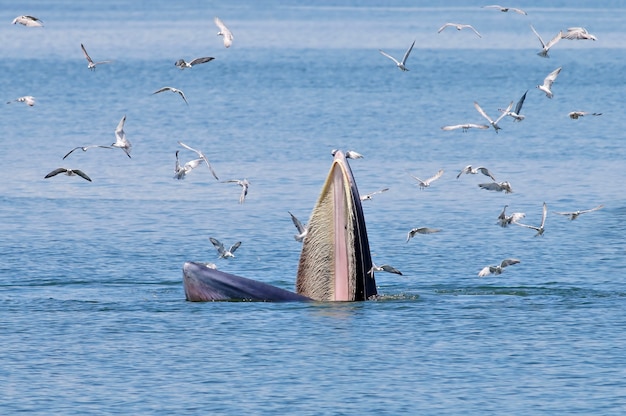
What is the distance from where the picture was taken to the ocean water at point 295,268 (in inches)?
1184

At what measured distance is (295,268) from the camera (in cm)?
→ 4150

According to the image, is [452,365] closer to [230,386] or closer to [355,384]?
[355,384]

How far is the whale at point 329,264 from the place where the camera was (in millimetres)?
31656

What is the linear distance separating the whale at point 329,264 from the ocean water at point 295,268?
1.61 ft

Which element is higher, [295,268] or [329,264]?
[329,264]

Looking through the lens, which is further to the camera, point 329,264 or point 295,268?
point 295,268

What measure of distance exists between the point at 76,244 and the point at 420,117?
51.0 metres

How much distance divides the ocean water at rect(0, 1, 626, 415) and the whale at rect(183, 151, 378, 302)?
1.61 ft

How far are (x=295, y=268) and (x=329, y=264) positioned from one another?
8980 mm

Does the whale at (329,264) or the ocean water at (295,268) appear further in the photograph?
the whale at (329,264)

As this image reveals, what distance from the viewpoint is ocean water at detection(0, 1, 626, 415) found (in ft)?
98.6

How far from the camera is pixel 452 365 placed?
3153cm

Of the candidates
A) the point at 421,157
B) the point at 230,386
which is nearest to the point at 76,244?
the point at 230,386

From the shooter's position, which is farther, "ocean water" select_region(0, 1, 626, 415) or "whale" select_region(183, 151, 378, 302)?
"whale" select_region(183, 151, 378, 302)
